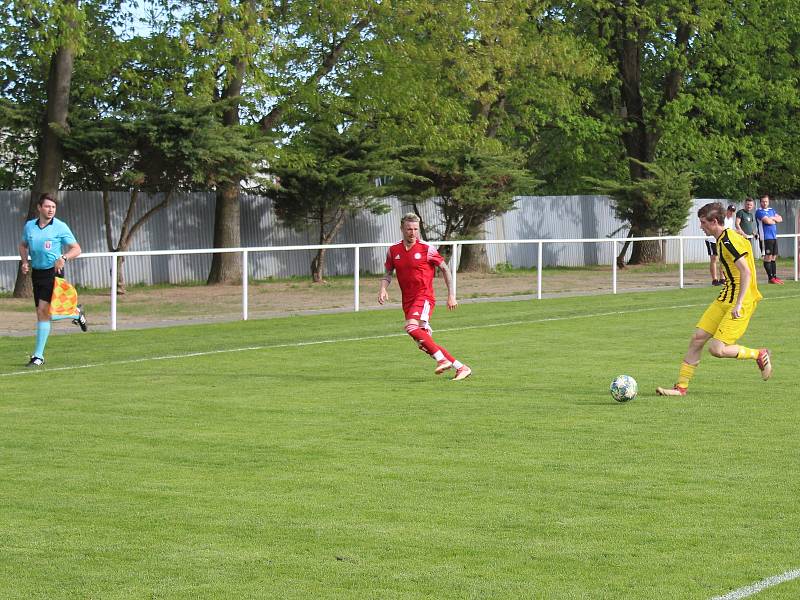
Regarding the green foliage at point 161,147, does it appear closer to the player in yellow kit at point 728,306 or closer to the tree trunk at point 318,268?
the tree trunk at point 318,268

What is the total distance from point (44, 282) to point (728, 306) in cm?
785

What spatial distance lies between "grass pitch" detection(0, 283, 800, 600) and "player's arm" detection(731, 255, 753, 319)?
818 millimetres

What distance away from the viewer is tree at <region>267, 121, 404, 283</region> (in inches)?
1371

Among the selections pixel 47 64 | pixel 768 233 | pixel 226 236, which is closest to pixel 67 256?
pixel 47 64

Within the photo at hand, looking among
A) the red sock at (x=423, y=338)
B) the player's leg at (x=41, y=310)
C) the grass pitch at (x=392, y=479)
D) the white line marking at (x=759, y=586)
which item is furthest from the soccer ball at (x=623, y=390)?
the player's leg at (x=41, y=310)

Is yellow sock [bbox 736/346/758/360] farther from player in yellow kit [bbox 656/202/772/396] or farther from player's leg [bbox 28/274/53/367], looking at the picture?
player's leg [bbox 28/274/53/367]

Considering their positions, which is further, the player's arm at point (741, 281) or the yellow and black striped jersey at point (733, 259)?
the yellow and black striped jersey at point (733, 259)

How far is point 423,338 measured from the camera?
49.1 ft

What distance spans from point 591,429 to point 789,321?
12.1 meters

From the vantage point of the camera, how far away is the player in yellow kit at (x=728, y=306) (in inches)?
509

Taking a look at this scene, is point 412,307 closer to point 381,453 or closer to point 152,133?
point 381,453

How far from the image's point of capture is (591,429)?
11109 mm

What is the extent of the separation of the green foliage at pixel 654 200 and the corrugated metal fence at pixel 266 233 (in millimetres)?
1823

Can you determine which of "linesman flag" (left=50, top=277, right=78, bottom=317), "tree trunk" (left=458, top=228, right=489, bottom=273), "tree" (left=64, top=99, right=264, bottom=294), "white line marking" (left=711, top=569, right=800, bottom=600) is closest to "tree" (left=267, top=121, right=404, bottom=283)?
"tree" (left=64, top=99, right=264, bottom=294)
